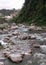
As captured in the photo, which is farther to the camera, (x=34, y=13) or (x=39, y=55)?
(x=34, y=13)

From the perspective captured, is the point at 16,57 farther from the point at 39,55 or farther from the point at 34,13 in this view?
the point at 34,13

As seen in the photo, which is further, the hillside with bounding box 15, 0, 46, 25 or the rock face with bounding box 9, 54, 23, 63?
the hillside with bounding box 15, 0, 46, 25

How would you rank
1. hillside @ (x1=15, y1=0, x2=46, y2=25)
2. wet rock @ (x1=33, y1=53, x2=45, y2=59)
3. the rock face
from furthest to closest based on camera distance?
hillside @ (x1=15, y1=0, x2=46, y2=25)
wet rock @ (x1=33, y1=53, x2=45, y2=59)
the rock face

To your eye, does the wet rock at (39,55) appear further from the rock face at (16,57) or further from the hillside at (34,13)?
the hillside at (34,13)

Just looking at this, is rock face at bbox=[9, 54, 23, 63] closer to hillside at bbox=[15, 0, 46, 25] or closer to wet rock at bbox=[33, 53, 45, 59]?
wet rock at bbox=[33, 53, 45, 59]

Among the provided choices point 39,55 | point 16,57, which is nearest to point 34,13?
point 39,55

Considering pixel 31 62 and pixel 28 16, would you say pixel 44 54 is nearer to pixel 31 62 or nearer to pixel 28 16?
pixel 31 62

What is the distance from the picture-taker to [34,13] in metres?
40.4

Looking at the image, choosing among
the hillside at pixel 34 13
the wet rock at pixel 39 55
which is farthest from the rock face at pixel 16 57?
the hillside at pixel 34 13

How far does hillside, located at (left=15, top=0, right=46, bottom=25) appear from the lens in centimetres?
3600

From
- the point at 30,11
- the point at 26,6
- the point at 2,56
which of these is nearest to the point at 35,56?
the point at 2,56

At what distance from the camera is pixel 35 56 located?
486 inches

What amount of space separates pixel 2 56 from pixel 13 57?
819 millimetres

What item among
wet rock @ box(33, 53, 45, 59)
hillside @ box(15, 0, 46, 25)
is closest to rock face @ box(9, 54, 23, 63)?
wet rock @ box(33, 53, 45, 59)
